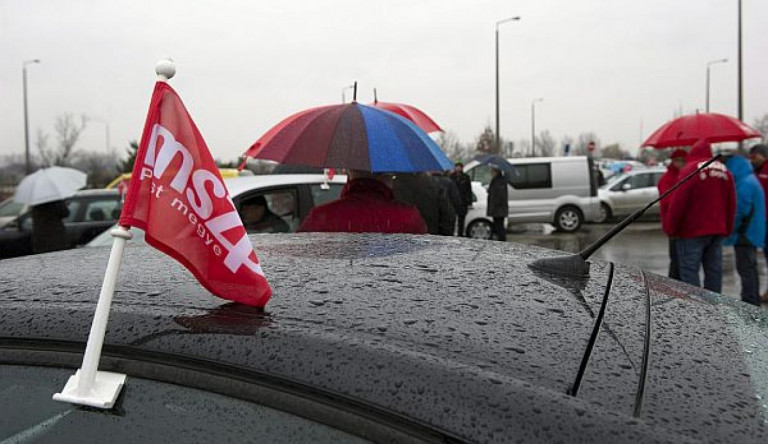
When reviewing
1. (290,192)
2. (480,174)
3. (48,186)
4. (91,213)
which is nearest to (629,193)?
(480,174)

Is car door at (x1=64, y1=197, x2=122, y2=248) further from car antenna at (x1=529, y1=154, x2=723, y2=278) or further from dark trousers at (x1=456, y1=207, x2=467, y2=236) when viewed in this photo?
car antenna at (x1=529, y1=154, x2=723, y2=278)

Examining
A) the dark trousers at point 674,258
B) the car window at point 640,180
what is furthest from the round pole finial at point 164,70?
the car window at point 640,180

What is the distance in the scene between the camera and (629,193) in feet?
58.6

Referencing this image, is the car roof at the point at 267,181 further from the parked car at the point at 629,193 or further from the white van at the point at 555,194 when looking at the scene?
the parked car at the point at 629,193

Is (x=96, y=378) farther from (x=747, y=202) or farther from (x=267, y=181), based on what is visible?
(x=747, y=202)

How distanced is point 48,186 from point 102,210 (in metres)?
1.64

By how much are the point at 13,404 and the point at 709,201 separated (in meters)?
5.42

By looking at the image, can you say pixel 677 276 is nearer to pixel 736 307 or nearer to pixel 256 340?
pixel 736 307

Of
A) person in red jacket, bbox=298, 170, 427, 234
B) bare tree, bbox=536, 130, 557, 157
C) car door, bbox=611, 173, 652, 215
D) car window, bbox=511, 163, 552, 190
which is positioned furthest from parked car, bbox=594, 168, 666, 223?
bare tree, bbox=536, 130, 557, 157

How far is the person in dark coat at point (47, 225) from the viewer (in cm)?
679

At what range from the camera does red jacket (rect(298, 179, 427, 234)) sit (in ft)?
11.8

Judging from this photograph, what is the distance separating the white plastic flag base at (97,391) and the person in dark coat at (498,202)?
10897 mm

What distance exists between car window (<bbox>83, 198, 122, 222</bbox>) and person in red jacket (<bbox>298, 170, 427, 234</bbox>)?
18.2ft

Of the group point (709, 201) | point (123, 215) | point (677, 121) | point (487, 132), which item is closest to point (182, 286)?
point (123, 215)
